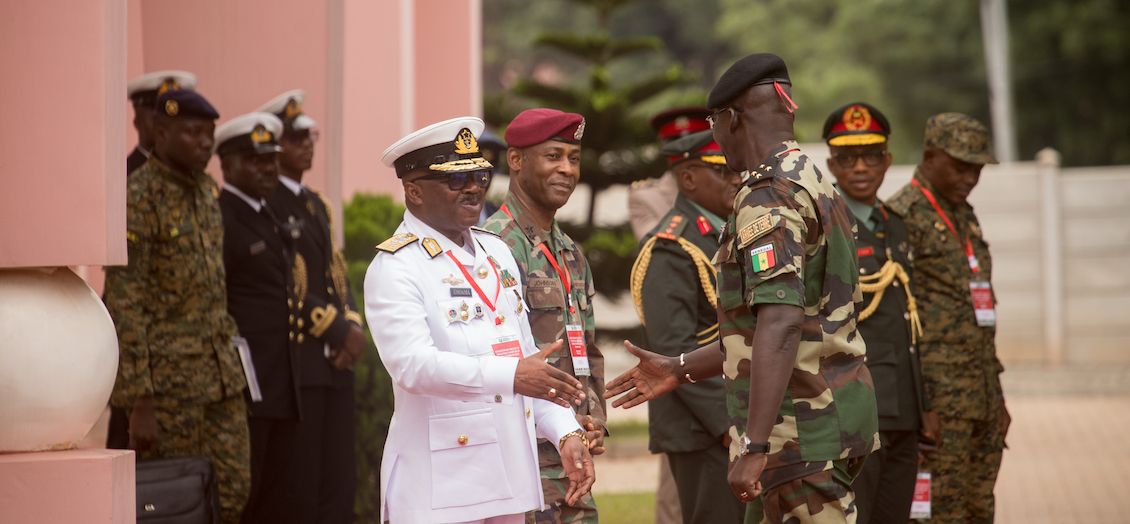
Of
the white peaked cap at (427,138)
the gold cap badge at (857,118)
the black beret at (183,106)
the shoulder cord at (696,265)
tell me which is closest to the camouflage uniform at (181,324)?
the black beret at (183,106)

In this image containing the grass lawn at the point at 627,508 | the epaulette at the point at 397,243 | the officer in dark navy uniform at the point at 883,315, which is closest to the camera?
the epaulette at the point at 397,243

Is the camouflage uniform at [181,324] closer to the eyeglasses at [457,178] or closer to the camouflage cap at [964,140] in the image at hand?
the eyeglasses at [457,178]

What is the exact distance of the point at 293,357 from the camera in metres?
7.32

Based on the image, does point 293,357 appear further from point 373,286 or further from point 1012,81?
point 1012,81

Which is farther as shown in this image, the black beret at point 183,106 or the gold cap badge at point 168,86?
the gold cap badge at point 168,86

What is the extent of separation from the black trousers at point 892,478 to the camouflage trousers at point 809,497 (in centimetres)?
206

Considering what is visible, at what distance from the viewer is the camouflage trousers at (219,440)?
21.6 ft

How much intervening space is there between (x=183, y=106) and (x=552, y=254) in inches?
90.9

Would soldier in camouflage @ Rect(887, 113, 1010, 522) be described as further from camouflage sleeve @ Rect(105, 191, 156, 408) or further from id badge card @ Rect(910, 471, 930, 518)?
camouflage sleeve @ Rect(105, 191, 156, 408)

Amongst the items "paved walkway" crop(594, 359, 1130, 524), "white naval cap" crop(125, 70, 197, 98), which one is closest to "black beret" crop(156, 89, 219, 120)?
"white naval cap" crop(125, 70, 197, 98)

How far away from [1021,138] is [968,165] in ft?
84.3

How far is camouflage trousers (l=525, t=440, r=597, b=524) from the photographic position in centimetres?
502

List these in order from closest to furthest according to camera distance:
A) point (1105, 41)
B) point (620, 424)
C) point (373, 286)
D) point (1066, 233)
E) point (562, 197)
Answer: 1. point (373, 286)
2. point (562, 197)
3. point (620, 424)
4. point (1066, 233)
5. point (1105, 41)

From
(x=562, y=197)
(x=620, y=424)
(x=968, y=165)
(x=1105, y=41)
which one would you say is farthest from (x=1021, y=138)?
(x=562, y=197)
